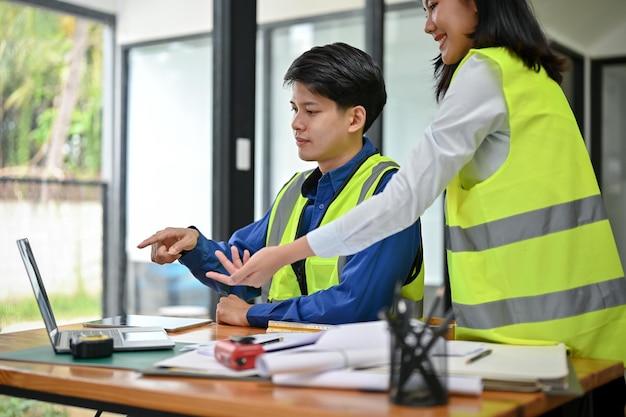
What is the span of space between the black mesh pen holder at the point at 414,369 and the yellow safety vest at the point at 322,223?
0.75 meters

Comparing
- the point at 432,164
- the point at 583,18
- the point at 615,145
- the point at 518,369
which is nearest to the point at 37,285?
the point at 432,164

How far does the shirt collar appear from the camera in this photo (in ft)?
6.25

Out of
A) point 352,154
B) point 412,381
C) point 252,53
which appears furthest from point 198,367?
point 252,53

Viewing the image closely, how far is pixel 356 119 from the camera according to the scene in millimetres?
1928

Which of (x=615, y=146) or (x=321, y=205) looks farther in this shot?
(x=615, y=146)

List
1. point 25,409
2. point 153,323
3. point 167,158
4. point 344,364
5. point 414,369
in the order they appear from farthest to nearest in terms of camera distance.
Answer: point 167,158
point 25,409
point 153,323
point 344,364
point 414,369

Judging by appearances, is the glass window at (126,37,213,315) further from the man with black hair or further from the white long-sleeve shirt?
the white long-sleeve shirt

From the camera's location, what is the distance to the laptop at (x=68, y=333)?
139 centimetres

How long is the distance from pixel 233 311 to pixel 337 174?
38 cm

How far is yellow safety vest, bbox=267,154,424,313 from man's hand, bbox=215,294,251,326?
0.12 m

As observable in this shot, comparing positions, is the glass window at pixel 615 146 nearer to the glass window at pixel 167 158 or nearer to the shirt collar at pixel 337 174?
the glass window at pixel 167 158

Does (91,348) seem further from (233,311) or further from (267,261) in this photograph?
(233,311)

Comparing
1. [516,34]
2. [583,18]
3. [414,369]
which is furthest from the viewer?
[583,18]

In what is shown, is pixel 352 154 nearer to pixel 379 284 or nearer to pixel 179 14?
pixel 379 284
